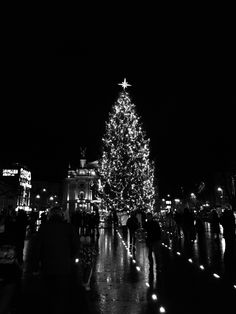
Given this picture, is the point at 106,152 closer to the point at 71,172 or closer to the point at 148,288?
the point at 148,288

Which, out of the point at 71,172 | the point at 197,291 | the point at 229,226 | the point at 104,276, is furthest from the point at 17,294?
the point at 71,172

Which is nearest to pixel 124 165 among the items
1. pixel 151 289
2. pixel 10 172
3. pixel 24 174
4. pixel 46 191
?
pixel 151 289

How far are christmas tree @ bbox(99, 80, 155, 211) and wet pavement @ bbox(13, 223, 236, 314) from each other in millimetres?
25208

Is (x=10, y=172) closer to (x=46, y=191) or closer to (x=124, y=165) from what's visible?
(x=46, y=191)

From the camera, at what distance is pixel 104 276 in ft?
35.7

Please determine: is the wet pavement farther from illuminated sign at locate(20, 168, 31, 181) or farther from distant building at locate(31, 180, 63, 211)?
distant building at locate(31, 180, 63, 211)

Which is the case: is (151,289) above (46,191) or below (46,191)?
below

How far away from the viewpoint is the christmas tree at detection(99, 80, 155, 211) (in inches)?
1556

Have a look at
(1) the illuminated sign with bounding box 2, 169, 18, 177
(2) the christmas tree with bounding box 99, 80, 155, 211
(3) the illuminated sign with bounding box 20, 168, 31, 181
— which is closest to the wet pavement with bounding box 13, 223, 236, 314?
(2) the christmas tree with bounding box 99, 80, 155, 211

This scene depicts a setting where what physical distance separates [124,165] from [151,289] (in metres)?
31.1

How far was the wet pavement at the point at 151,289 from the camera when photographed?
719cm

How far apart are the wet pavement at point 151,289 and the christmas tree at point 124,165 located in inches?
992

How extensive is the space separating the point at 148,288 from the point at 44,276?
423cm

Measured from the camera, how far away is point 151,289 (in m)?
9.04
